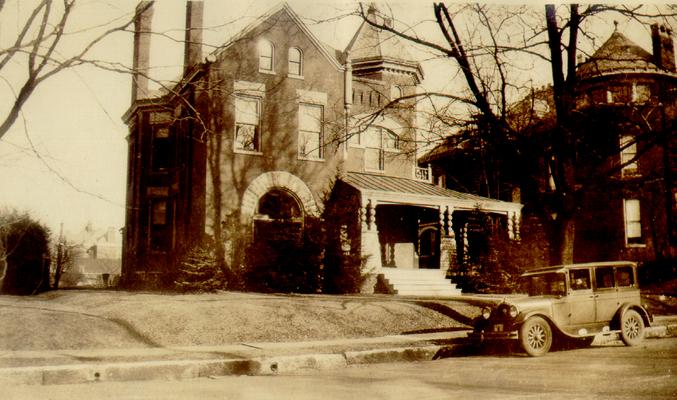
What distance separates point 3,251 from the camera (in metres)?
17.3

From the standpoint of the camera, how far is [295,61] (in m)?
22.2

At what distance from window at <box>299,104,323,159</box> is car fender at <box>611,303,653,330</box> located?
13.6 metres

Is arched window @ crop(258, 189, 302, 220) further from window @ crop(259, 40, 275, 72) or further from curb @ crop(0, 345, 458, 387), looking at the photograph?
curb @ crop(0, 345, 458, 387)

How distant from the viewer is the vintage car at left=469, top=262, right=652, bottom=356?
371 inches

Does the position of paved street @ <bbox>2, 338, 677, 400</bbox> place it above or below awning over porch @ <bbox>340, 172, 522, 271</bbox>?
below

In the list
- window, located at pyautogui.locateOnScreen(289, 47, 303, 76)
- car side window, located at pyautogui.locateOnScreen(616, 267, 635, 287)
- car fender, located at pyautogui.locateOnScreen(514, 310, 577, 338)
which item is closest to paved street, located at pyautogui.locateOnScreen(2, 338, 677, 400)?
car fender, located at pyautogui.locateOnScreen(514, 310, 577, 338)

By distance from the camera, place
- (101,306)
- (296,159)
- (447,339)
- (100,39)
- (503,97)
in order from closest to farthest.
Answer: (100,39) → (447,339) → (503,97) → (101,306) → (296,159)

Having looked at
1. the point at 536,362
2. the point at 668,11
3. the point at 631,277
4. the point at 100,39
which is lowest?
the point at 536,362

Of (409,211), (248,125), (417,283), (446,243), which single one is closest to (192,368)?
(417,283)

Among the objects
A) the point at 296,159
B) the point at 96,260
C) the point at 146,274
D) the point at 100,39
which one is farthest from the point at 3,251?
the point at 96,260

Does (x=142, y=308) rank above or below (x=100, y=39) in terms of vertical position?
below

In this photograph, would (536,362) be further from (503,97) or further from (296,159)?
(296,159)

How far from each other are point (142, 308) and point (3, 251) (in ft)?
27.1

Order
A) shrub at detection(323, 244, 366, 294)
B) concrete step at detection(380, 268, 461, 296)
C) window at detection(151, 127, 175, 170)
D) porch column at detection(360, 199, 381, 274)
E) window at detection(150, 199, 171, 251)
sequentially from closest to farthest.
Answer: shrub at detection(323, 244, 366, 294) → concrete step at detection(380, 268, 461, 296) → porch column at detection(360, 199, 381, 274) → window at detection(150, 199, 171, 251) → window at detection(151, 127, 175, 170)
